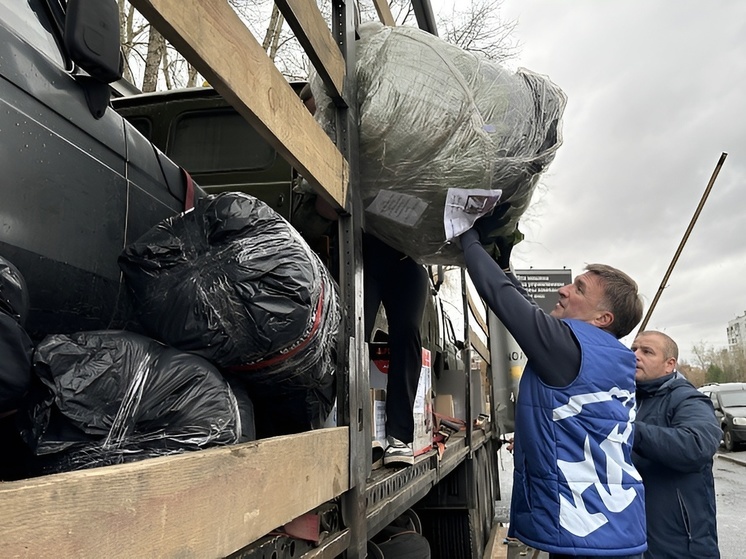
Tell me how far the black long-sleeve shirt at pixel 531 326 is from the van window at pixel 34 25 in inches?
56.4

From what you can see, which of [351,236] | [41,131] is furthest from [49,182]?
[351,236]

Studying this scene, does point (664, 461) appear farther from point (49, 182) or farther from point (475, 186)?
point (49, 182)

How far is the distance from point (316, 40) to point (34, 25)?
73 centimetres

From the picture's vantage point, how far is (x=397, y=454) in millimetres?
2754

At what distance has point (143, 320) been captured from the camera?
1.56 meters

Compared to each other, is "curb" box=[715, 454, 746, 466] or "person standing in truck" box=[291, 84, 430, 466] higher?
"person standing in truck" box=[291, 84, 430, 466]

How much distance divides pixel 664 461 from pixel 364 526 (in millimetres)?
1538

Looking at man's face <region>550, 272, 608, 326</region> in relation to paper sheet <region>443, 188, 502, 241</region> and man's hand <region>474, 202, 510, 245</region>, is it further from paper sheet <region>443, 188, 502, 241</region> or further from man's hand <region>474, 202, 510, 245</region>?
paper sheet <region>443, 188, 502, 241</region>

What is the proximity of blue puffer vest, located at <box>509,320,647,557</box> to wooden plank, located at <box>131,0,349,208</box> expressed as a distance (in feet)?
3.55

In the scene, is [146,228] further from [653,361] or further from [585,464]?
[653,361]

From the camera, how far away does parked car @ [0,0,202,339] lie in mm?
1325

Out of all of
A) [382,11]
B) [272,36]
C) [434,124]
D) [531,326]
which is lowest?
[531,326]

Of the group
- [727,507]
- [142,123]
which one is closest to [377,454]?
[142,123]

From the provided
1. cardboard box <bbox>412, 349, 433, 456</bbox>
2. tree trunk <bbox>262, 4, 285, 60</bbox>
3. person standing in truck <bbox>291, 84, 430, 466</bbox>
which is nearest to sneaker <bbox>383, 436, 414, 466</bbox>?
person standing in truck <bbox>291, 84, 430, 466</bbox>
